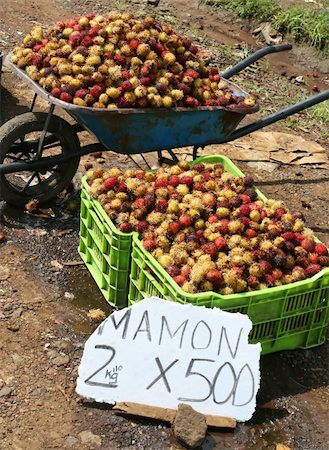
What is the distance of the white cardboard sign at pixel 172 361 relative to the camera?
3770 mm

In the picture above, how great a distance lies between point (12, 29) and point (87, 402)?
580 centimetres

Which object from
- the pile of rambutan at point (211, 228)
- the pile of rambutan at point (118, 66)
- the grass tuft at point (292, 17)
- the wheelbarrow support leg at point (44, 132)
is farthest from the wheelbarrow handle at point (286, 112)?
the grass tuft at point (292, 17)

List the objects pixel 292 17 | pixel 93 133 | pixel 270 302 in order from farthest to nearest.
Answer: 1. pixel 292 17
2. pixel 93 133
3. pixel 270 302

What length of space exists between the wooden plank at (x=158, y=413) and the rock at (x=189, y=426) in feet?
0.16

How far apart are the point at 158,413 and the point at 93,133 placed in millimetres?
2014

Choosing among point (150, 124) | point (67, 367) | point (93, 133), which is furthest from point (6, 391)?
point (150, 124)

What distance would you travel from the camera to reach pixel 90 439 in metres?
3.69

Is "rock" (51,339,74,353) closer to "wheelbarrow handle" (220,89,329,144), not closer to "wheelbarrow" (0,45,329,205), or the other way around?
"wheelbarrow" (0,45,329,205)

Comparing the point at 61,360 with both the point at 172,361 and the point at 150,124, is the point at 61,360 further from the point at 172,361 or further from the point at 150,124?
the point at 150,124

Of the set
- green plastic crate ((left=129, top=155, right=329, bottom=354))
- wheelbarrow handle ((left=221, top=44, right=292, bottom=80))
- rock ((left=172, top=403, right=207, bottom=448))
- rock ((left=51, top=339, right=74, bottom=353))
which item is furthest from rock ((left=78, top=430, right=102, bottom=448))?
wheelbarrow handle ((left=221, top=44, right=292, bottom=80))

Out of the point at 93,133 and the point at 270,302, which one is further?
the point at 93,133

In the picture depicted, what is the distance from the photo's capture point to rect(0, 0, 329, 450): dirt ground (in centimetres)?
373

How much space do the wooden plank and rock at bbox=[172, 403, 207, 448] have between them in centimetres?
5

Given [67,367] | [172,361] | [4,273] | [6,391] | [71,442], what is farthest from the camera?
[4,273]
